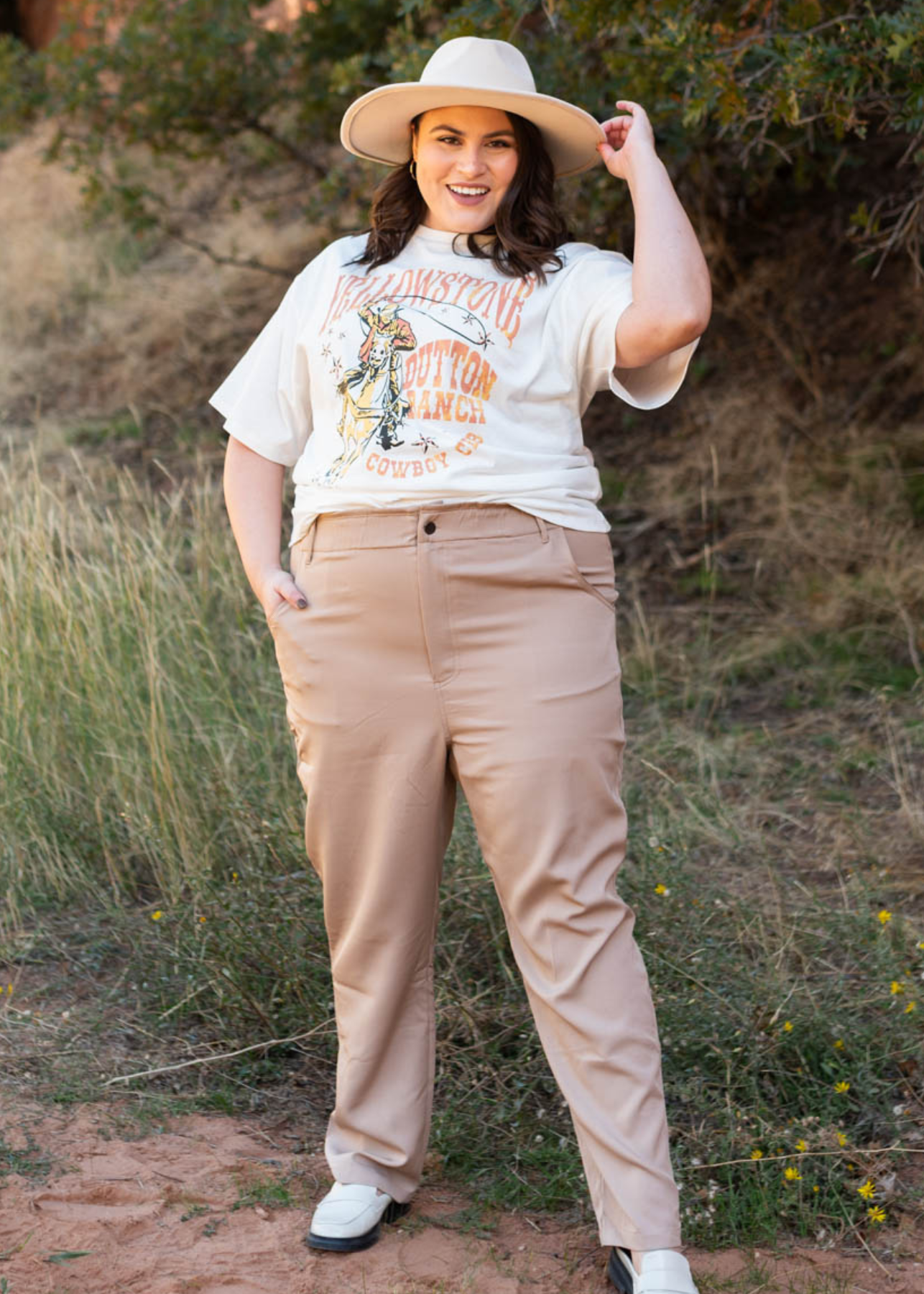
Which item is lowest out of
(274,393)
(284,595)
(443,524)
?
(284,595)

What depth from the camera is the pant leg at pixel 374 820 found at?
2518mm

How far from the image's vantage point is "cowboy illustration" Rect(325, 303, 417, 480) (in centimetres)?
251

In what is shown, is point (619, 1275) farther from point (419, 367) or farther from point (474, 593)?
point (419, 367)

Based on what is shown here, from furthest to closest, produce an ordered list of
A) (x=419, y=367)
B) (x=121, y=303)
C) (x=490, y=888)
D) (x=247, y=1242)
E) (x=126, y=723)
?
(x=121, y=303)
(x=126, y=723)
(x=490, y=888)
(x=247, y=1242)
(x=419, y=367)

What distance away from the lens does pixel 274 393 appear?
2.73 metres

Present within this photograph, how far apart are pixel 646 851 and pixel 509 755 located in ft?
4.66

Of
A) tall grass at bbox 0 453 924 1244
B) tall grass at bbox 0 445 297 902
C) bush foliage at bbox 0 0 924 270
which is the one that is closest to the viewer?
tall grass at bbox 0 453 924 1244

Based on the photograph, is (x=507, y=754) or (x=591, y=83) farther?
(x=591, y=83)

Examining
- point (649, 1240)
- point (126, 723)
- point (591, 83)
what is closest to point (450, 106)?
point (649, 1240)

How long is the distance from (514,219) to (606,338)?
34cm

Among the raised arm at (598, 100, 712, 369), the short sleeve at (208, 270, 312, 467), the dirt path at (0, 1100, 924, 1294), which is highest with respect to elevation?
the raised arm at (598, 100, 712, 369)

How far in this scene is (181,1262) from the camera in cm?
265

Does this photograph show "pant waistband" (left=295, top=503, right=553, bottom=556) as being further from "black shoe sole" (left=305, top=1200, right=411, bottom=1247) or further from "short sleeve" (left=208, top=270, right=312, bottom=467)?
"black shoe sole" (left=305, top=1200, right=411, bottom=1247)

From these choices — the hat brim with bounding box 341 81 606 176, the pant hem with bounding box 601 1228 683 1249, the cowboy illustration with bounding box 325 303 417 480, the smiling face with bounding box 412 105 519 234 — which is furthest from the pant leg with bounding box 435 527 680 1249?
the hat brim with bounding box 341 81 606 176
